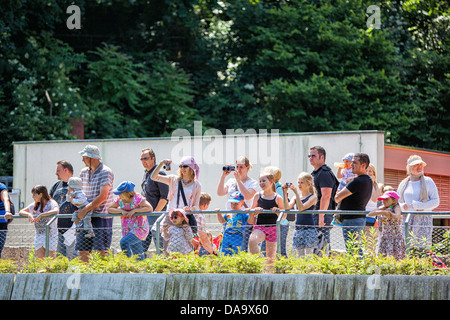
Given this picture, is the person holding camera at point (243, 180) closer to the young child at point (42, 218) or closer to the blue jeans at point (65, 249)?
the blue jeans at point (65, 249)

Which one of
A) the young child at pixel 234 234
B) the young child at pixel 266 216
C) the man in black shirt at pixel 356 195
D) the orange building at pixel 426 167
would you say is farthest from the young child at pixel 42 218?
the orange building at pixel 426 167

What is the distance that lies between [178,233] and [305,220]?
157cm

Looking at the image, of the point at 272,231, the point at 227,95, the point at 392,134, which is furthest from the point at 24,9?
the point at 272,231

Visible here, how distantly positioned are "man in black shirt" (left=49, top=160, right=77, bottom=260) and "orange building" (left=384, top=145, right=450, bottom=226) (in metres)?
7.69

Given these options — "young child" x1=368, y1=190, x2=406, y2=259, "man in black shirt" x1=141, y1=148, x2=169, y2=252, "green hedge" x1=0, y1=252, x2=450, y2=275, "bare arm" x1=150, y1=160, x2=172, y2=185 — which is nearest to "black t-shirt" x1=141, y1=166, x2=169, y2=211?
"man in black shirt" x1=141, y1=148, x2=169, y2=252

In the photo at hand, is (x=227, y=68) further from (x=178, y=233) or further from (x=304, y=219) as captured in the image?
(x=178, y=233)

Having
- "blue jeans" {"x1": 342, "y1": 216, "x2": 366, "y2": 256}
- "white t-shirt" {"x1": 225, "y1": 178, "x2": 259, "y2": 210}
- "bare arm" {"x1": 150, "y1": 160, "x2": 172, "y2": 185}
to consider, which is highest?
"bare arm" {"x1": 150, "y1": 160, "x2": 172, "y2": 185}

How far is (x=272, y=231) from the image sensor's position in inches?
381

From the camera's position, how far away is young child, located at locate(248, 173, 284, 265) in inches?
380

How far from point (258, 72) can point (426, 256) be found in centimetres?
2324

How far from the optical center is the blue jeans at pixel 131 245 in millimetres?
9859

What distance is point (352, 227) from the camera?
360 inches

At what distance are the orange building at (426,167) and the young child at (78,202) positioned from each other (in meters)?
8.10

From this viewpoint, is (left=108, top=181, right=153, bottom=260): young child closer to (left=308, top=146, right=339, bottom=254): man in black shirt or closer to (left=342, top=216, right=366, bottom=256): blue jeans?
(left=308, top=146, right=339, bottom=254): man in black shirt
